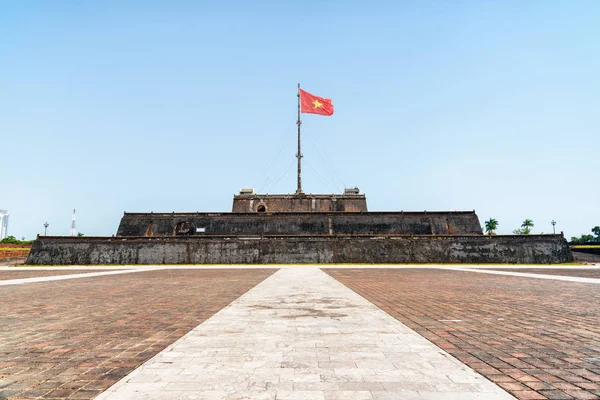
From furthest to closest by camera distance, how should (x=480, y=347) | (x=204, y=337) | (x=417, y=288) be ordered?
(x=417, y=288) → (x=204, y=337) → (x=480, y=347)

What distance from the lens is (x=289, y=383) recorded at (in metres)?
2.53

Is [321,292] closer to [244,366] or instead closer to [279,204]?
[244,366]

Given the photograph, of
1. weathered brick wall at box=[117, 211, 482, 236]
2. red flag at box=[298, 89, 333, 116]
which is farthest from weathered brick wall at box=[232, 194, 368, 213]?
red flag at box=[298, 89, 333, 116]

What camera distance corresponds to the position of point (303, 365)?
2945mm

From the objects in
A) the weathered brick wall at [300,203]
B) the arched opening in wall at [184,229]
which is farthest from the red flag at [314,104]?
the arched opening in wall at [184,229]

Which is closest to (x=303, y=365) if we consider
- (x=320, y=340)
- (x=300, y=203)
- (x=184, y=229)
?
(x=320, y=340)

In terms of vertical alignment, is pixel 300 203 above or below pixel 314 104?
below

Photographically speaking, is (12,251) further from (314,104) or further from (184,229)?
(314,104)

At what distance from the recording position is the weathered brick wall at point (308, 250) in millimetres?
22328

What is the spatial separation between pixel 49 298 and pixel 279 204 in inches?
929

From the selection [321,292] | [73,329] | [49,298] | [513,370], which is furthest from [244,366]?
[49,298]

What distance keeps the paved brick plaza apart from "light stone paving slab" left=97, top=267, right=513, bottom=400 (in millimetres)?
18

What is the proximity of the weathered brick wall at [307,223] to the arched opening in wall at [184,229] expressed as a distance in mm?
152

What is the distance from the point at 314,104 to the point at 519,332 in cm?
3135
